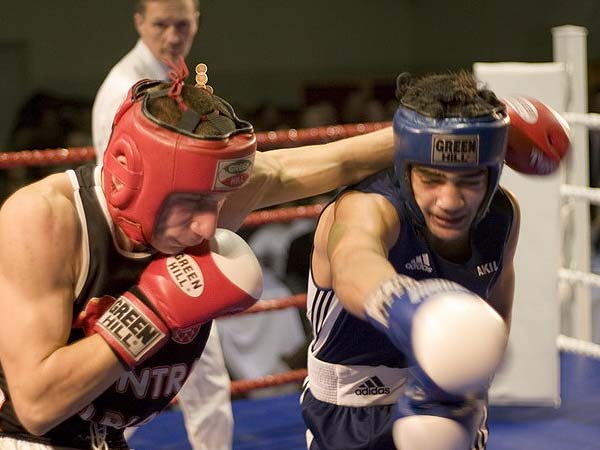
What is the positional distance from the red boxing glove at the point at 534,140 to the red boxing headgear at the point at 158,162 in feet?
2.02

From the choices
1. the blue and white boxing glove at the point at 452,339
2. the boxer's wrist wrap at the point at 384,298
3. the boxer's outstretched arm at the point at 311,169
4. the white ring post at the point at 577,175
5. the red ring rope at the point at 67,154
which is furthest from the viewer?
the white ring post at the point at 577,175

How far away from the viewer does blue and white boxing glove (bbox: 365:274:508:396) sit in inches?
56.2

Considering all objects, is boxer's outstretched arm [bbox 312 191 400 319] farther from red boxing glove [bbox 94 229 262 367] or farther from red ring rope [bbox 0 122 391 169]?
red ring rope [bbox 0 122 391 169]

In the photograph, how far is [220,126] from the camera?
5.61 ft

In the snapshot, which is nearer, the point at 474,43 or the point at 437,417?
the point at 437,417

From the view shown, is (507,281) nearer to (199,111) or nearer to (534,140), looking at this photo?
(534,140)

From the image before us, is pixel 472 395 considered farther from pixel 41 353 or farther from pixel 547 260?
pixel 547 260

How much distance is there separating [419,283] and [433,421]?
0.19 meters

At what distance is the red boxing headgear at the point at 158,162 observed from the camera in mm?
1659

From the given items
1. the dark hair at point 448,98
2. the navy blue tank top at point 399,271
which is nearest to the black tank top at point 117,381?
the navy blue tank top at point 399,271

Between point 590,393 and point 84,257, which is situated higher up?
point 84,257

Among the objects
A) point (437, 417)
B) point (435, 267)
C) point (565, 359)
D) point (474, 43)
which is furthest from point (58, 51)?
point (437, 417)

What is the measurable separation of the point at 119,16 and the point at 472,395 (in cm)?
523

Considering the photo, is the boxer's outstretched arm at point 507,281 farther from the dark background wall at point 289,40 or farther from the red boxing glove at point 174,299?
the dark background wall at point 289,40
